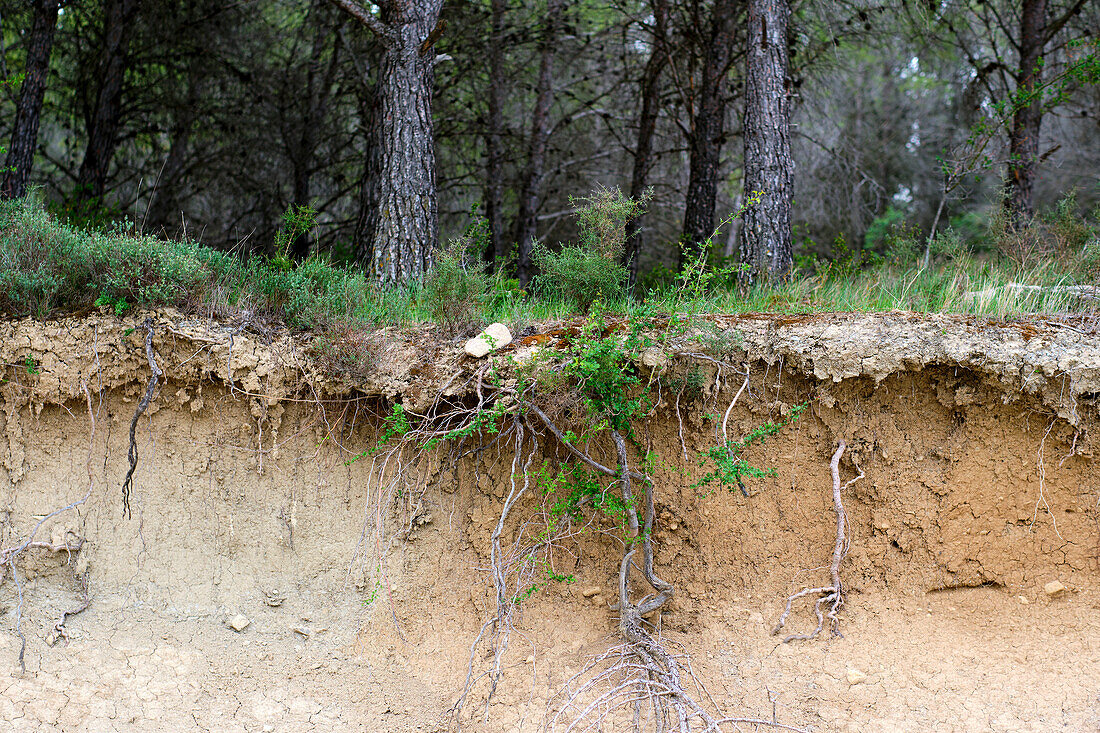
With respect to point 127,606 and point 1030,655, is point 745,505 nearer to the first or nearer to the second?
point 1030,655

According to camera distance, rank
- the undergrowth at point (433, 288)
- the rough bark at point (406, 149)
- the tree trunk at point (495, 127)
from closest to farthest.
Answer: the undergrowth at point (433, 288), the rough bark at point (406, 149), the tree trunk at point (495, 127)

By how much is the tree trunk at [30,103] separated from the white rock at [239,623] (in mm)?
5263

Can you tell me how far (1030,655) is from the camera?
4785 millimetres

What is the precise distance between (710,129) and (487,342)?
5440 millimetres

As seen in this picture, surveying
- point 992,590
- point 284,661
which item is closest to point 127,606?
point 284,661

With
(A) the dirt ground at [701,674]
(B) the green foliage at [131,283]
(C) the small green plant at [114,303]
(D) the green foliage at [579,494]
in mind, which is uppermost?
(B) the green foliage at [131,283]

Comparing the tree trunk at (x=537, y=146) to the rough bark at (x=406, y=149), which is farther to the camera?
the tree trunk at (x=537, y=146)

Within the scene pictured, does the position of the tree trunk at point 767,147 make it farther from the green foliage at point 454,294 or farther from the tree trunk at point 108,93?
A: the tree trunk at point 108,93

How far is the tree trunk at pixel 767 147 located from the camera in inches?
278

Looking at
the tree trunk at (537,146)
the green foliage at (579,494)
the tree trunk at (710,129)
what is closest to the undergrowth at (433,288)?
the green foliage at (579,494)

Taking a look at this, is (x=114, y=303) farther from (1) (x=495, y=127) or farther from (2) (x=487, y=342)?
(1) (x=495, y=127)

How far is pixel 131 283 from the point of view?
5430 mm

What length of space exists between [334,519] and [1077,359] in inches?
202

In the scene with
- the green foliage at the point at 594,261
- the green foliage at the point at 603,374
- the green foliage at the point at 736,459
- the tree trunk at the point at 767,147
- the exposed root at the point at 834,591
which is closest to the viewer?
the green foliage at the point at 736,459
